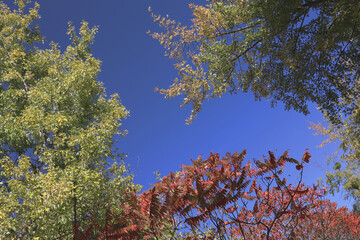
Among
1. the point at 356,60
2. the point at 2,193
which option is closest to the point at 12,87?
the point at 2,193

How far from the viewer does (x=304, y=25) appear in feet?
23.4

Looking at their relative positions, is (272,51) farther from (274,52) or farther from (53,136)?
(53,136)

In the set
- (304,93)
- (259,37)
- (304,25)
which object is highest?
(259,37)

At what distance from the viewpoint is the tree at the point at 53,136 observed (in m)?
7.23

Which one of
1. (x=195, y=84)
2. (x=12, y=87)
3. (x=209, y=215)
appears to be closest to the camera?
(x=209, y=215)

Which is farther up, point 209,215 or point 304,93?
point 304,93

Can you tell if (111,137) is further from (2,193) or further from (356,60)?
(356,60)

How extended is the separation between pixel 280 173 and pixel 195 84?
636 cm

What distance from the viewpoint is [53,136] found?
9766 mm

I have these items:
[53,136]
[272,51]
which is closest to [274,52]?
[272,51]

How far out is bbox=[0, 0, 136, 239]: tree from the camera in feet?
23.7

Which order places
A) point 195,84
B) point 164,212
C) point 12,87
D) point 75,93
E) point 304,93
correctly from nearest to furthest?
point 164,212 < point 304,93 < point 195,84 < point 75,93 < point 12,87

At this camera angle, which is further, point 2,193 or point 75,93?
point 75,93

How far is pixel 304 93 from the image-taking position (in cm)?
829
